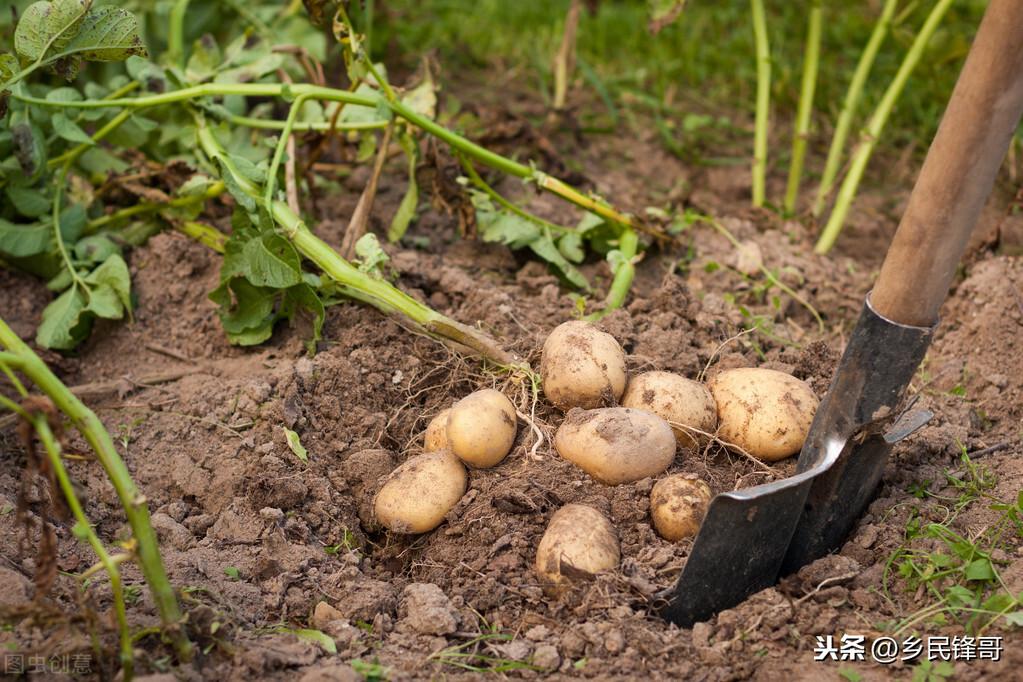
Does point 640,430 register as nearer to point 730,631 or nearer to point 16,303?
point 730,631

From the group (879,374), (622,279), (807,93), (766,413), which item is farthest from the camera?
(807,93)

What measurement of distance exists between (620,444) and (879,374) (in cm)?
49

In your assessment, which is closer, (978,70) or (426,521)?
(978,70)

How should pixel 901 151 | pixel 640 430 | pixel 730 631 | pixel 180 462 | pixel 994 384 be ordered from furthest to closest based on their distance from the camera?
1. pixel 901 151
2. pixel 994 384
3. pixel 180 462
4. pixel 640 430
5. pixel 730 631

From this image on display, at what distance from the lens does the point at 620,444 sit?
1.98 meters

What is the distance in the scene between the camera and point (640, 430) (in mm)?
1996

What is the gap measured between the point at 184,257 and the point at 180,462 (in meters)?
0.77

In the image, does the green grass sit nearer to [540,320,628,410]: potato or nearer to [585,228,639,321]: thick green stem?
[585,228,639,321]: thick green stem

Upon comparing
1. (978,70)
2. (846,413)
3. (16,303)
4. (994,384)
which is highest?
(978,70)

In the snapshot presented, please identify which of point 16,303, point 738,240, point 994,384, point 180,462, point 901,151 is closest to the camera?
point 180,462

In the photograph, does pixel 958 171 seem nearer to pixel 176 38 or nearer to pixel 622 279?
pixel 622 279

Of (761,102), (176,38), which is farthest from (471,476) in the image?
(761,102)

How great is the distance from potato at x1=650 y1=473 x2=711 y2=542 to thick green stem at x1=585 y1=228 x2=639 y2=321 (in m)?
0.67

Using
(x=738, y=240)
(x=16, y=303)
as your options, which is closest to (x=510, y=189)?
(x=738, y=240)
